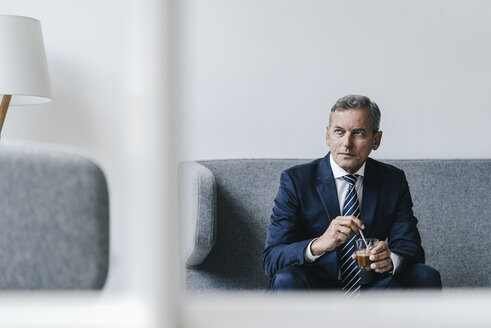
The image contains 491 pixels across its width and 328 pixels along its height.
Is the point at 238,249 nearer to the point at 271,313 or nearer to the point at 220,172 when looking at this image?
the point at 220,172

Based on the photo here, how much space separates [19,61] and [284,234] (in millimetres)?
948

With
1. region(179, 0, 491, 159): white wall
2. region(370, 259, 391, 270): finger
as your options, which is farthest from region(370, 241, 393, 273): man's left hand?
region(179, 0, 491, 159): white wall

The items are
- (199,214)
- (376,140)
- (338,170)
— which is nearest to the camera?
(199,214)

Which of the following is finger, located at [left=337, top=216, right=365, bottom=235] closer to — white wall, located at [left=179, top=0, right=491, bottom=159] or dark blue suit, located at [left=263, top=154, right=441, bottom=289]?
dark blue suit, located at [left=263, top=154, right=441, bottom=289]

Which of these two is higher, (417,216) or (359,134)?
(359,134)

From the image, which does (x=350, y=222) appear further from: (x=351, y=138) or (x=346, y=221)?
(x=351, y=138)

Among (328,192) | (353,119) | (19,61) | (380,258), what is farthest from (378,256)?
(19,61)

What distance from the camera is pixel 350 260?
1.62 metres

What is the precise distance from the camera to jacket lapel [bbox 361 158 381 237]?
1676 millimetres

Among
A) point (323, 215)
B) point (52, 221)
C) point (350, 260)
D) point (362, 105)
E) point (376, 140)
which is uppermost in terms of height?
point (52, 221)

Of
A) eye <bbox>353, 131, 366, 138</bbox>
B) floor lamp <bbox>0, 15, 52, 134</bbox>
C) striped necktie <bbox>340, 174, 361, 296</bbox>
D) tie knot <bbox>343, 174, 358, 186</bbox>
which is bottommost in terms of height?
striped necktie <bbox>340, 174, 361, 296</bbox>

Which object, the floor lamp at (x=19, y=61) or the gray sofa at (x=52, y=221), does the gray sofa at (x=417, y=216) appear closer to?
the floor lamp at (x=19, y=61)

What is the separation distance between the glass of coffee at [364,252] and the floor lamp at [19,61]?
105cm

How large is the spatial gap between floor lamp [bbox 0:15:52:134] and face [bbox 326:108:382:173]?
0.90m
